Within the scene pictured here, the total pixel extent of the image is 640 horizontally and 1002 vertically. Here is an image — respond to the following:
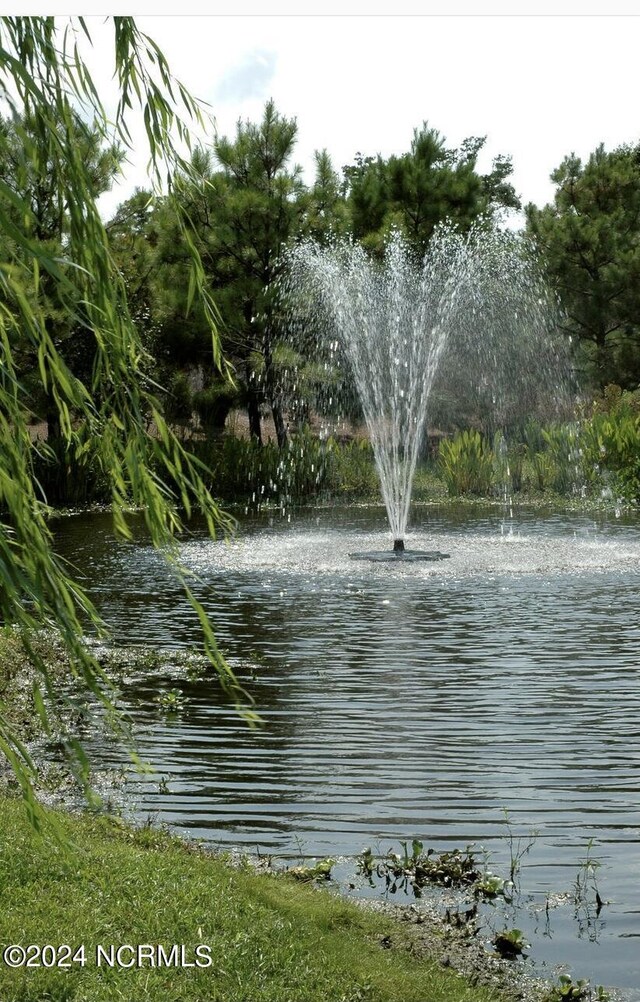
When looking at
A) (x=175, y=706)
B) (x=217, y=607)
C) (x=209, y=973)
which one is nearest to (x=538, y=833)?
(x=209, y=973)

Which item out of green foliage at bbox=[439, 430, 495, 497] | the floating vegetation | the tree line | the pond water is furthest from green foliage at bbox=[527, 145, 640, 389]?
the floating vegetation

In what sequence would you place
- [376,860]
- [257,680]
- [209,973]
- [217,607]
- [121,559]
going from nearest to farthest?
[209,973], [376,860], [257,680], [217,607], [121,559]

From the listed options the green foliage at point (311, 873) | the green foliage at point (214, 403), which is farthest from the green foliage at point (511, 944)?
→ the green foliage at point (214, 403)

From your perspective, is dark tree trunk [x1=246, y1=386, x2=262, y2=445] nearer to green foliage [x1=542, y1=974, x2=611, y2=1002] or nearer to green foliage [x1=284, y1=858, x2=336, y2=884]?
green foliage [x1=284, y1=858, x2=336, y2=884]

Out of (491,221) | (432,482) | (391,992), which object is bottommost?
(391,992)

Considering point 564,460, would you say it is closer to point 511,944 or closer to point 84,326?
point 511,944

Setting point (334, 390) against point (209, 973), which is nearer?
point (209, 973)

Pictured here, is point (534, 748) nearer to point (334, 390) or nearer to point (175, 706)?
point (175, 706)

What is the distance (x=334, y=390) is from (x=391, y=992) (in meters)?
28.3

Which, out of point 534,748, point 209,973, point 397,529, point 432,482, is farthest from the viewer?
point 432,482

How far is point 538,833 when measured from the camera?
497 centimetres

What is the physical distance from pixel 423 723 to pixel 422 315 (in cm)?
2141

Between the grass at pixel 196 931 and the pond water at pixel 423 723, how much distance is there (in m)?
0.46

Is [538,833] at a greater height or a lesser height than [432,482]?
lesser
